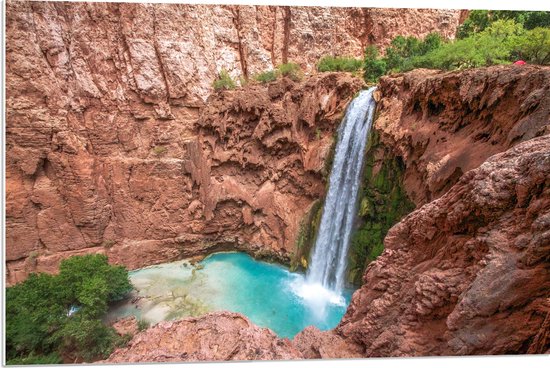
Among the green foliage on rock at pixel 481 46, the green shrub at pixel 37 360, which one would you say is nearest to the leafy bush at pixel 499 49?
the green foliage on rock at pixel 481 46

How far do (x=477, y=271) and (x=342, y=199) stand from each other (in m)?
6.42

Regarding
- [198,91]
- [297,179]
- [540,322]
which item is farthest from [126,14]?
[540,322]

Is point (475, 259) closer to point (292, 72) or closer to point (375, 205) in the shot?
point (375, 205)

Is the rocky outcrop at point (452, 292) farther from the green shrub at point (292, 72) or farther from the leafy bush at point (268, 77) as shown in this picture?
the leafy bush at point (268, 77)

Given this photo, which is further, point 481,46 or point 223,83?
point 223,83

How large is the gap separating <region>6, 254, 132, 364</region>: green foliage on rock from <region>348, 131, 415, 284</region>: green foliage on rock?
662 cm

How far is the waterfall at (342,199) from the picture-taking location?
895 cm

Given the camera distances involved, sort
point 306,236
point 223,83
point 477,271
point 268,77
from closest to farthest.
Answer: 1. point 477,271
2. point 306,236
3. point 223,83
4. point 268,77

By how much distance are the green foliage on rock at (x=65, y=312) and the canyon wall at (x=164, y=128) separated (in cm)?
223

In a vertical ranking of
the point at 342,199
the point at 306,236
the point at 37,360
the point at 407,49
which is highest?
the point at 407,49

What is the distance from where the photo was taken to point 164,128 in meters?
11.4

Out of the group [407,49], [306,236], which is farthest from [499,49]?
[306,236]

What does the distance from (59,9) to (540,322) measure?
492 inches

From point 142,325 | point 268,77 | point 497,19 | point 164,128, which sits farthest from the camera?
point 268,77
